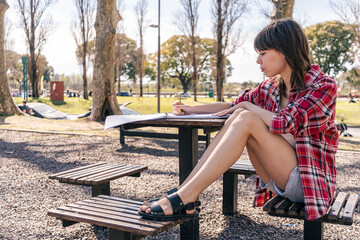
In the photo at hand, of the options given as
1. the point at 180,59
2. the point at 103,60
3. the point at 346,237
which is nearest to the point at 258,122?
the point at 346,237

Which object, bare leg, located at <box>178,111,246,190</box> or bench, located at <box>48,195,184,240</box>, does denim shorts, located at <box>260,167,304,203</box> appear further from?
bench, located at <box>48,195,184,240</box>

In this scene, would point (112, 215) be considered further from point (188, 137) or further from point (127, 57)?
point (127, 57)

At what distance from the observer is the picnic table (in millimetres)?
2443

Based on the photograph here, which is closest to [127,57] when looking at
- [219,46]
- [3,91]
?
[219,46]

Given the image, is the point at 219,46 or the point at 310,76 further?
the point at 219,46

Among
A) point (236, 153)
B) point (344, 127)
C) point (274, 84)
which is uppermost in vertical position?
point (274, 84)

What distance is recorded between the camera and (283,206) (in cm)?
212

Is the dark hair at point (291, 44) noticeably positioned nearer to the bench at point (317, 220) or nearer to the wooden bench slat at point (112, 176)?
the bench at point (317, 220)

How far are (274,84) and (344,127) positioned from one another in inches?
500

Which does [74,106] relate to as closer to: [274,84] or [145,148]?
[145,148]

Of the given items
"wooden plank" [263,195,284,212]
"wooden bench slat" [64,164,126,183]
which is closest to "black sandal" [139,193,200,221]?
"wooden plank" [263,195,284,212]

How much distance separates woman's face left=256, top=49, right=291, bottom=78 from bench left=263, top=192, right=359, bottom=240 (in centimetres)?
78

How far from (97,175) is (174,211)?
1122 millimetres

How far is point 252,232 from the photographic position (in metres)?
3.01
